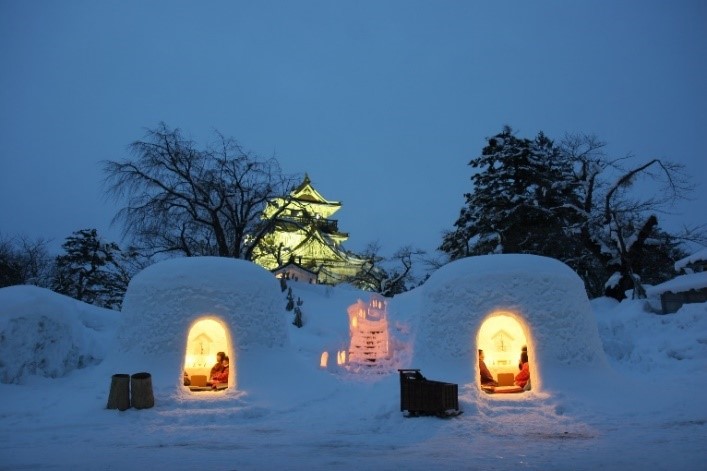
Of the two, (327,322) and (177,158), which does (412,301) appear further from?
(177,158)

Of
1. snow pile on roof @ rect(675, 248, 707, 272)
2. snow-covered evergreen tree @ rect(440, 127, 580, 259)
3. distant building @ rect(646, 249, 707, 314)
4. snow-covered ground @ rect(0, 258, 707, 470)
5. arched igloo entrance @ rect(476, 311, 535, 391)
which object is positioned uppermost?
snow-covered evergreen tree @ rect(440, 127, 580, 259)

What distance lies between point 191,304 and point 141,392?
91.4 inches

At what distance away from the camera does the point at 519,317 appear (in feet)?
35.8

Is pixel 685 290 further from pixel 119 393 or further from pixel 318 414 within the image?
pixel 119 393

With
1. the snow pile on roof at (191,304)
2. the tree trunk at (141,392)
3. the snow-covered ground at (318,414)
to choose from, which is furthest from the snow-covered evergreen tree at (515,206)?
the tree trunk at (141,392)

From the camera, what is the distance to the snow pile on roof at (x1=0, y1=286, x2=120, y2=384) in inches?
434

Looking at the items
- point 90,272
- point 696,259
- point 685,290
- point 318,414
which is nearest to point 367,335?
point 318,414

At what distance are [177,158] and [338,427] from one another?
554 inches

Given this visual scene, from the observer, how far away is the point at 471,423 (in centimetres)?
859

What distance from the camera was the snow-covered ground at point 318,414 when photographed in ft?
21.5

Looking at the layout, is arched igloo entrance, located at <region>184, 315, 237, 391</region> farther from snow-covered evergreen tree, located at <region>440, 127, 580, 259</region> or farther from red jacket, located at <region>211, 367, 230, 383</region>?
snow-covered evergreen tree, located at <region>440, 127, 580, 259</region>

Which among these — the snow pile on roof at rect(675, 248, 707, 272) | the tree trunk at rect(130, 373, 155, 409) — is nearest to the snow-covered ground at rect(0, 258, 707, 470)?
the tree trunk at rect(130, 373, 155, 409)

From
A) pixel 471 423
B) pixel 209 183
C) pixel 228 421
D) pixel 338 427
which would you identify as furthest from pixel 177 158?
pixel 471 423

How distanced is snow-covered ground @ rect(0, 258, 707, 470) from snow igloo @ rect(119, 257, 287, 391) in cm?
19
